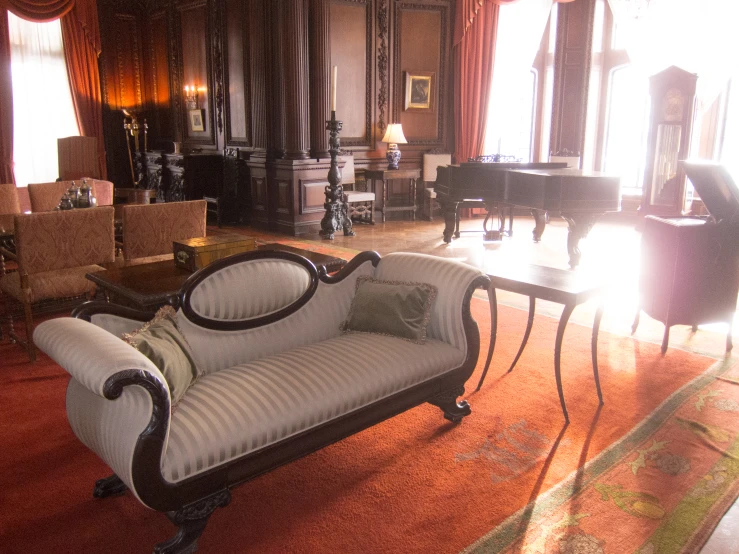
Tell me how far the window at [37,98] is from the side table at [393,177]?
4.77 metres

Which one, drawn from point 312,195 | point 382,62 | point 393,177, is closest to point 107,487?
point 312,195

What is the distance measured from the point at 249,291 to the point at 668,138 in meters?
6.88

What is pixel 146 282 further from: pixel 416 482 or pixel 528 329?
pixel 528 329

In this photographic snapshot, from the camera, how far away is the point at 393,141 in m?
8.28

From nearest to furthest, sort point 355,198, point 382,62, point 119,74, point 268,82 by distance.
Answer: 1. point 268,82
2. point 355,198
3. point 382,62
4. point 119,74

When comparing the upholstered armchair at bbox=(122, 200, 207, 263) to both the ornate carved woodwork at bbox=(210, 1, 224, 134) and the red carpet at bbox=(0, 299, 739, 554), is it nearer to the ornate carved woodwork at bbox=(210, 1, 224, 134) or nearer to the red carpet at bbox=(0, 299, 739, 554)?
the red carpet at bbox=(0, 299, 739, 554)

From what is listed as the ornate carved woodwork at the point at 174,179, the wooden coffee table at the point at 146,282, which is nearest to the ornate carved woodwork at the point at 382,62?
the ornate carved woodwork at the point at 174,179

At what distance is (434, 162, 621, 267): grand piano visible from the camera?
5500 millimetres

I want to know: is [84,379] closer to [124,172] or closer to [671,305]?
[671,305]

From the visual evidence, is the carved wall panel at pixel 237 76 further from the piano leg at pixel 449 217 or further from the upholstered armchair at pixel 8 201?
the upholstered armchair at pixel 8 201

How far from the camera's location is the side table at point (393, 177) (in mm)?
8422

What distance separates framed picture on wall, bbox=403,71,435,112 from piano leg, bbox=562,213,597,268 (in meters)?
3.85

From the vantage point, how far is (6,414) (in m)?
2.90

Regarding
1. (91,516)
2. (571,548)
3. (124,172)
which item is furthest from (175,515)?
(124,172)
